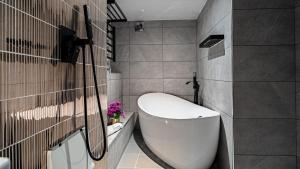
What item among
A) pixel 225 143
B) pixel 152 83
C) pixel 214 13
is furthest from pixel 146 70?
pixel 225 143

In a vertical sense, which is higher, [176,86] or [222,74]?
[222,74]

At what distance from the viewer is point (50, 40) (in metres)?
0.90

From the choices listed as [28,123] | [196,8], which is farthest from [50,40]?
[196,8]

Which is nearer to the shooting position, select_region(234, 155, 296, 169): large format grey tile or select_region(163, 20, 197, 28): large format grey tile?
select_region(234, 155, 296, 169): large format grey tile

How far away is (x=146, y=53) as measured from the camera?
13.4 ft

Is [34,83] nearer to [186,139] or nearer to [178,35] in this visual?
[186,139]

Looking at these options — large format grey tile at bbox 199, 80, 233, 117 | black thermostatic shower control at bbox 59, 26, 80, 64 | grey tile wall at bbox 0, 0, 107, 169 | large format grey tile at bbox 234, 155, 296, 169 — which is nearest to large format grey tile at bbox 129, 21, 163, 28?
large format grey tile at bbox 199, 80, 233, 117

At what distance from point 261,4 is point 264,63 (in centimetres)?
52

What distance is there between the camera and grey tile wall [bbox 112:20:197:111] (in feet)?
13.3

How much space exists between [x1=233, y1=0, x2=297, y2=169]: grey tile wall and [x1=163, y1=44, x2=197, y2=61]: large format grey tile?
84.4 inches

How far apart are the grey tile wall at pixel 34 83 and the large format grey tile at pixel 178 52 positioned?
296 cm

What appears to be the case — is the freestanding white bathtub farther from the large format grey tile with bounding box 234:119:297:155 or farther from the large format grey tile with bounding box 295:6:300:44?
the large format grey tile with bounding box 295:6:300:44

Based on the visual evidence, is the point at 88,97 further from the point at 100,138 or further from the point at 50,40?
the point at 50,40

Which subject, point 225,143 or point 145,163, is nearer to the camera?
point 225,143
